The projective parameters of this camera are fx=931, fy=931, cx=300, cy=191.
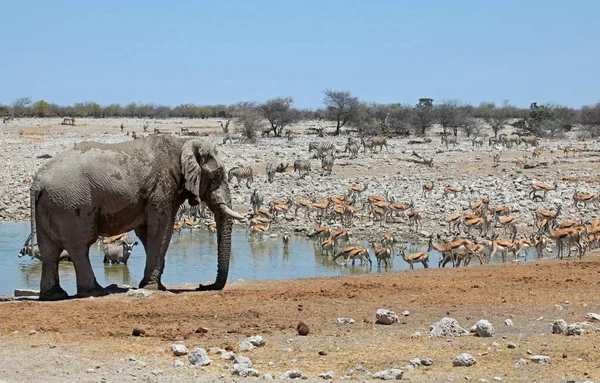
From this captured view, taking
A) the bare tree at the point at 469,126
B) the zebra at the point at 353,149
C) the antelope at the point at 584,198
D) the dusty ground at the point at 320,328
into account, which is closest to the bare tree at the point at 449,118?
the bare tree at the point at 469,126

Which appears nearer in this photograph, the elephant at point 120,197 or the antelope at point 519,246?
the elephant at point 120,197

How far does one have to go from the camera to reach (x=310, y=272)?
61.9 ft

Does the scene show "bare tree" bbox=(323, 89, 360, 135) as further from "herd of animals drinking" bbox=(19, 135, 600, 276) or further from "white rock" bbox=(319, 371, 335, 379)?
"white rock" bbox=(319, 371, 335, 379)

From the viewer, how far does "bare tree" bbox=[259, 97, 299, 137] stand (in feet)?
195

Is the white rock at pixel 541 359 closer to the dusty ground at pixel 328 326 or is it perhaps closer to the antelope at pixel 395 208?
the dusty ground at pixel 328 326

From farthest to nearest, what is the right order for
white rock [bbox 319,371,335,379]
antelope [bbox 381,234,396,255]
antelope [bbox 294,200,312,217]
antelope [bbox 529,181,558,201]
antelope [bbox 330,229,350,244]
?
antelope [bbox 529,181,558,201]
antelope [bbox 294,200,312,217]
antelope [bbox 330,229,350,244]
antelope [bbox 381,234,396,255]
white rock [bbox 319,371,335,379]

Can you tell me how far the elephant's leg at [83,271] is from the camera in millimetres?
12047

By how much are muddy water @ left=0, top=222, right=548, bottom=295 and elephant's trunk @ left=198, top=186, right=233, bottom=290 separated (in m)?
3.80

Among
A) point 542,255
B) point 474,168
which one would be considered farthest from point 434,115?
point 542,255

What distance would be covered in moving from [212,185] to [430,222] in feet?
43.0

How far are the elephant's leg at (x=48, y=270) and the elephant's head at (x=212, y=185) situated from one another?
6.33 feet

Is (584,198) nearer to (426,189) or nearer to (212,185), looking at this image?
(426,189)

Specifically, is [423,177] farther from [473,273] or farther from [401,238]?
[473,273]

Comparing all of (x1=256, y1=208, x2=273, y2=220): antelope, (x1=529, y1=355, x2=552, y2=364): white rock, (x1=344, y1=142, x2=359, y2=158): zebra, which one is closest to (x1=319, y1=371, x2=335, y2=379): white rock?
(x1=529, y1=355, x2=552, y2=364): white rock
